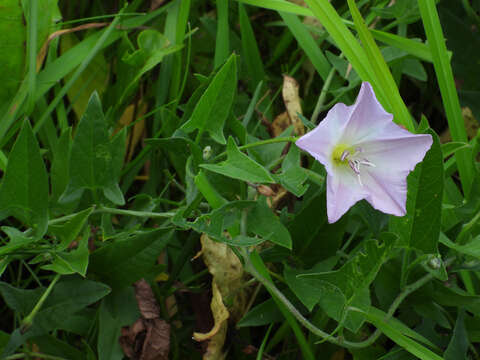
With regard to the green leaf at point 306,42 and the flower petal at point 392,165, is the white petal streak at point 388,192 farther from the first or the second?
the green leaf at point 306,42

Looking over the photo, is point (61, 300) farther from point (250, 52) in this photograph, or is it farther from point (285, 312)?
point (250, 52)

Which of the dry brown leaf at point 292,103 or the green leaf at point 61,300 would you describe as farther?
the dry brown leaf at point 292,103

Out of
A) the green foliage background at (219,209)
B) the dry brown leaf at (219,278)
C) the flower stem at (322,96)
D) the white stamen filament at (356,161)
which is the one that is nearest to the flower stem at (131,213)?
the green foliage background at (219,209)

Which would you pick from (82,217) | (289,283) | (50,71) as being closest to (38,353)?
(82,217)

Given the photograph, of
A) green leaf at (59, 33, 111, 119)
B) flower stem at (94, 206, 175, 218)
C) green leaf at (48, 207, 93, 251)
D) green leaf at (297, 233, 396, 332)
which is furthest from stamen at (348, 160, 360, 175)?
green leaf at (59, 33, 111, 119)

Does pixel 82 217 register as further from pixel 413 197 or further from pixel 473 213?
pixel 473 213

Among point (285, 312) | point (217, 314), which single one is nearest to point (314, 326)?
point (285, 312)
